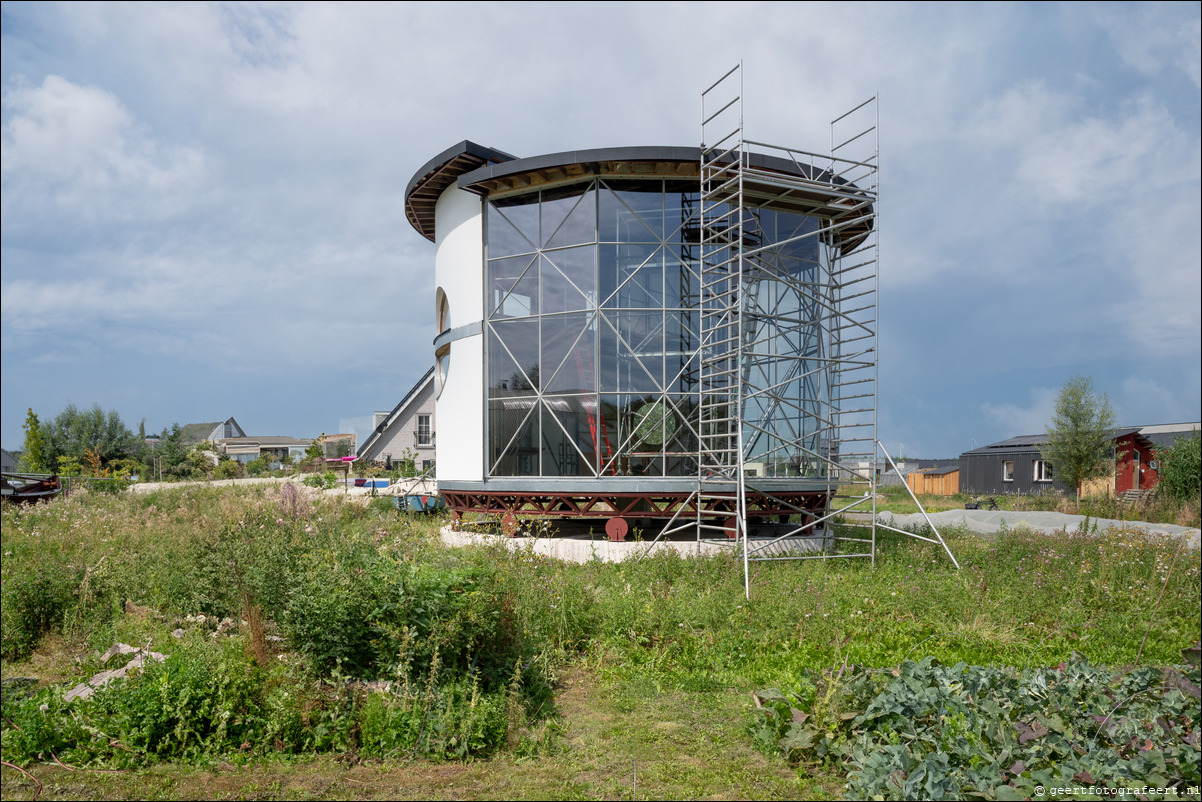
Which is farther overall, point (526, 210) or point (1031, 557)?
point (526, 210)

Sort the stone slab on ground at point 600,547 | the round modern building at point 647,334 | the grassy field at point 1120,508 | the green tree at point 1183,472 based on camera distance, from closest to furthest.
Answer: the stone slab on ground at point 600,547
the round modern building at point 647,334
the grassy field at point 1120,508
the green tree at point 1183,472

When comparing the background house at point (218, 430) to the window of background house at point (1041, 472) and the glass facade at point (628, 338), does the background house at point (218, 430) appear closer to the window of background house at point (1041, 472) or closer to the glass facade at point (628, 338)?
the glass facade at point (628, 338)

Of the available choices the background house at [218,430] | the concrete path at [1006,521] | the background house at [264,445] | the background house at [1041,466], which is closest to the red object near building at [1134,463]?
the background house at [1041,466]

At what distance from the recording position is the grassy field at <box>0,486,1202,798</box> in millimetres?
4621

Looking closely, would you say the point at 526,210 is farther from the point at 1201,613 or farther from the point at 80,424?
the point at 80,424

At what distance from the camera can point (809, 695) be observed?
4.89 m

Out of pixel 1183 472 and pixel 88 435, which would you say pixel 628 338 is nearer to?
pixel 1183 472

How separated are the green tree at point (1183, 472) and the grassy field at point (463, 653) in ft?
59.0

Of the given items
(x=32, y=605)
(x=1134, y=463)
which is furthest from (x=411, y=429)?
(x=1134, y=463)

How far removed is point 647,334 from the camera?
13117mm

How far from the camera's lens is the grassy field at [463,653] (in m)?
4.62

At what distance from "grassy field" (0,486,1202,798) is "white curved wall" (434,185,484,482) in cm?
495

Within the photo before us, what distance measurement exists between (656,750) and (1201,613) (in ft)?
26.7

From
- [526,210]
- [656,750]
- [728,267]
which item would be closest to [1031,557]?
[728,267]
